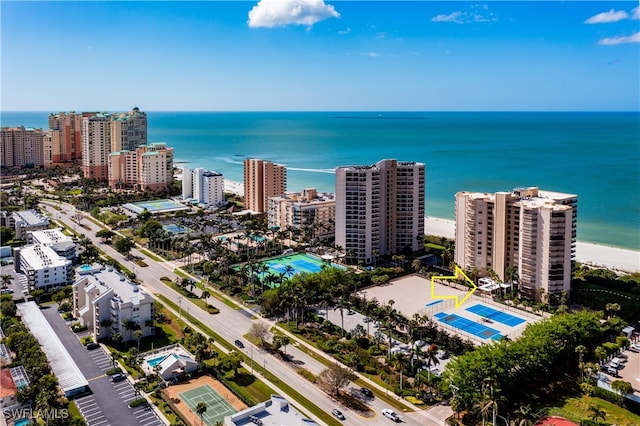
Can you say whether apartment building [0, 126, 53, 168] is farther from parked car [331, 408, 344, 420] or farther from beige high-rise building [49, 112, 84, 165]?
parked car [331, 408, 344, 420]

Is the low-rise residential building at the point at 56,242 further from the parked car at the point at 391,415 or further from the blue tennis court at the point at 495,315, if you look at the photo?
the blue tennis court at the point at 495,315

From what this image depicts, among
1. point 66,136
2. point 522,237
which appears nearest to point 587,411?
point 522,237

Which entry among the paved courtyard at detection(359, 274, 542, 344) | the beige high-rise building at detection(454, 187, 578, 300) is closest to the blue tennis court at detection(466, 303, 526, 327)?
the paved courtyard at detection(359, 274, 542, 344)

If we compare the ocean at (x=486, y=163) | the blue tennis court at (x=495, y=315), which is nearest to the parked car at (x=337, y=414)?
the blue tennis court at (x=495, y=315)

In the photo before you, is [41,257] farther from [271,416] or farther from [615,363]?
[615,363]

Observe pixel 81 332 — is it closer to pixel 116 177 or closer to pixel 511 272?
pixel 511 272
